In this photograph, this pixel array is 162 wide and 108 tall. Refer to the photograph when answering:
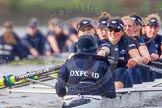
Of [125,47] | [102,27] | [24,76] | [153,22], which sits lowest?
[24,76]

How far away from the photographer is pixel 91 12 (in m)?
14.9

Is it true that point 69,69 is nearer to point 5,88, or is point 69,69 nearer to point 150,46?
point 5,88

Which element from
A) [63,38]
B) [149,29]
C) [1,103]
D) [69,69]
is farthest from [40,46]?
[69,69]

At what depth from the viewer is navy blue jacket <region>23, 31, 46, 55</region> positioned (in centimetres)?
2491

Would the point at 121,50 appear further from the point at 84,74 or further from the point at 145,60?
the point at 84,74

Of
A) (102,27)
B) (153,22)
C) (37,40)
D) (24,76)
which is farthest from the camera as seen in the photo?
(37,40)

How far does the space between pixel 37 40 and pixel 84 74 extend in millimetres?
14747

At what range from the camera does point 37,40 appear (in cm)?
2597

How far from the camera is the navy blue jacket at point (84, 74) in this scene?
1135 centimetres

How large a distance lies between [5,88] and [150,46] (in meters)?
3.67

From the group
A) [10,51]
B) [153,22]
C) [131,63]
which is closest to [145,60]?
Result: [131,63]

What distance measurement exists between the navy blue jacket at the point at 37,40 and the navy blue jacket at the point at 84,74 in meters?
12.9

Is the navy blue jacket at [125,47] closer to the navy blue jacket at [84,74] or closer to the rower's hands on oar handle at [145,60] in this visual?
the rower's hands on oar handle at [145,60]

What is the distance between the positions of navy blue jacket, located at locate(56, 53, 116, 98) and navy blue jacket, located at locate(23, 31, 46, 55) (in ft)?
42.3
